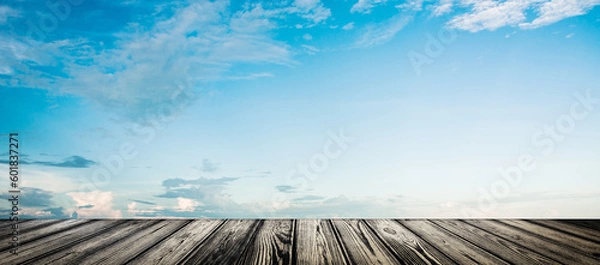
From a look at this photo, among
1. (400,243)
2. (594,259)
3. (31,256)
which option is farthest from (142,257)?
(594,259)

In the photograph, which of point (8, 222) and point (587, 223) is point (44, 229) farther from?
point (587, 223)

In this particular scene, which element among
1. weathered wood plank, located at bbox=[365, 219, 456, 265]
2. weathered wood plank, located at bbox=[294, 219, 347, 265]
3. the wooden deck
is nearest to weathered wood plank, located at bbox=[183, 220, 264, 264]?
the wooden deck

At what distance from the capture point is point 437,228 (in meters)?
2.14

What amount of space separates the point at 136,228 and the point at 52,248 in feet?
1.66

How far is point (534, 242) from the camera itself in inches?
72.4

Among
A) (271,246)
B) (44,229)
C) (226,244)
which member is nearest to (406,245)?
(271,246)

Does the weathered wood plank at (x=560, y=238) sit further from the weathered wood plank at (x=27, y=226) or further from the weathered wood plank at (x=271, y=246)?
the weathered wood plank at (x=27, y=226)

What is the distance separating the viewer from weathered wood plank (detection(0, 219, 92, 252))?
1.94 m

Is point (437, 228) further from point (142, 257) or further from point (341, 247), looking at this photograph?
point (142, 257)

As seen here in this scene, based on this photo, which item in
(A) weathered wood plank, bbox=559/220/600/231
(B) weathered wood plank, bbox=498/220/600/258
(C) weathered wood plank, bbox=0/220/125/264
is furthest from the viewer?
(A) weathered wood plank, bbox=559/220/600/231

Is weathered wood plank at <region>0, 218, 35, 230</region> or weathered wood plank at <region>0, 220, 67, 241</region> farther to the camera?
weathered wood plank at <region>0, 218, 35, 230</region>

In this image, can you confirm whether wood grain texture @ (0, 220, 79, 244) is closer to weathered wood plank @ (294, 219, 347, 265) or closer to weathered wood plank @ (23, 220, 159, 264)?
weathered wood plank @ (23, 220, 159, 264)

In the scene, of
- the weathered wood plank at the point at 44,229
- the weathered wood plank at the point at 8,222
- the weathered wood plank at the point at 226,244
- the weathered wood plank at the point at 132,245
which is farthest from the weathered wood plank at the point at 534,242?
the weathered wood plank at the point at 8,222

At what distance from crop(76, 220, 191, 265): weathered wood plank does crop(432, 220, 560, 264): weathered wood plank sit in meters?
1.68
